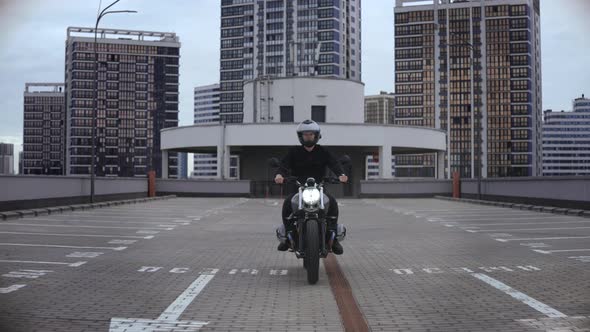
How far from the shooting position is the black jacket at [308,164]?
890 cm

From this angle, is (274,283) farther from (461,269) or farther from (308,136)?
(461,269)

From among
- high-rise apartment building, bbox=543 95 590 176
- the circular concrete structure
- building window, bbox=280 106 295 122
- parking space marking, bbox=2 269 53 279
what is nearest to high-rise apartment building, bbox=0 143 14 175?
parking space marking, bbox=2 269 53 279

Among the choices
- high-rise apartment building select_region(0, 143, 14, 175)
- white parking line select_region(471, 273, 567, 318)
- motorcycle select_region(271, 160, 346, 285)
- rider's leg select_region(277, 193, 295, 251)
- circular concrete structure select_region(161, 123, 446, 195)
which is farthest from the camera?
circular concrete structure select_region(161, 123, 446, 195)

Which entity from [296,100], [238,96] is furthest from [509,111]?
[296,100]

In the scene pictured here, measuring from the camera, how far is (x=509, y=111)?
168m

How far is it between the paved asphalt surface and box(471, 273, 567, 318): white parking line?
13 mm

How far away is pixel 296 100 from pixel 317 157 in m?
45.3

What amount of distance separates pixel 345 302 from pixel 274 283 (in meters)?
1.57

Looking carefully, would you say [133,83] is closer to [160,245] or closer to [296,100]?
[296,100]

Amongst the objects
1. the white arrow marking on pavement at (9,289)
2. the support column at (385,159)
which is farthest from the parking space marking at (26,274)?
the support column at (385,159)

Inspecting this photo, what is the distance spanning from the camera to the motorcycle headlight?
813 centimetres

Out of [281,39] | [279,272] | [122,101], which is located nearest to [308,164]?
[279,272]

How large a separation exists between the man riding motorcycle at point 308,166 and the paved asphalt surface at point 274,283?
74 cm

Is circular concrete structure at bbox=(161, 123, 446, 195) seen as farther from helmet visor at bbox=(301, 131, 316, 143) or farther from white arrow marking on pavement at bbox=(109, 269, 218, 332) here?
white arrow marking on pavement at bbox=(109, 269, 218, 332)
